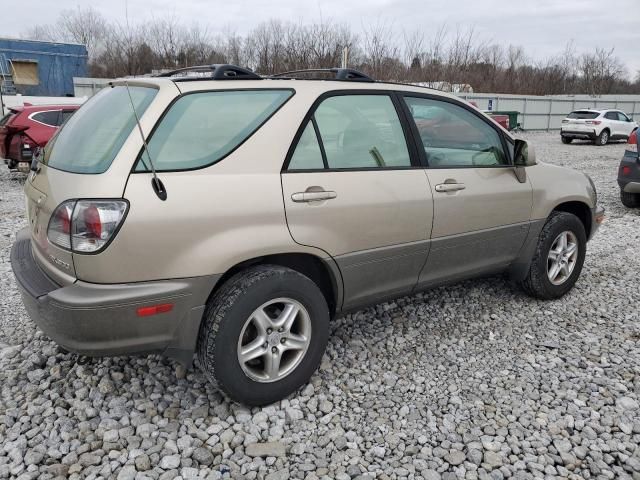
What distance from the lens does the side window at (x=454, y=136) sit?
11.3ft

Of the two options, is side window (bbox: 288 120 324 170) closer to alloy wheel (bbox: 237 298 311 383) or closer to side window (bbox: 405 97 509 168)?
alloy wheel (bbox: 237 298 311 383)

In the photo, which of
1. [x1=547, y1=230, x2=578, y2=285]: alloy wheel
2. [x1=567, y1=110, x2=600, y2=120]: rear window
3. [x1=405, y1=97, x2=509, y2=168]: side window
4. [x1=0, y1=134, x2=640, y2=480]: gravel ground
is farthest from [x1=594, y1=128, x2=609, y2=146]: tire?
[x1=405, y1=97, x2=509, y2=168]: side window

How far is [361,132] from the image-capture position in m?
3.13

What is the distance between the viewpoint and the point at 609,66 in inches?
1788

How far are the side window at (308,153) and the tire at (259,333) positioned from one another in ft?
1.82

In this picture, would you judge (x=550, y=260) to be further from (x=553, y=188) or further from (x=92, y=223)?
(x=92, y=223)

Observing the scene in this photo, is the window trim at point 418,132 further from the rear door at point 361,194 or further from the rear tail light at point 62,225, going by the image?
the rear tail light at point 62,225

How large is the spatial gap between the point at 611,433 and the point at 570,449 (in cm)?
29

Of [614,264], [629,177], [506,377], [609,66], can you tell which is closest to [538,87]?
[609,66]

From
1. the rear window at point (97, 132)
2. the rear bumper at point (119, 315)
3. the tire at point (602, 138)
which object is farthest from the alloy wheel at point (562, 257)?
the tire at point (602, 138)

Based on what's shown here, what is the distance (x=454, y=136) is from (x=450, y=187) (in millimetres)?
494

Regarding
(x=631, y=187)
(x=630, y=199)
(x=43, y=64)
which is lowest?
(x=630, y=199)

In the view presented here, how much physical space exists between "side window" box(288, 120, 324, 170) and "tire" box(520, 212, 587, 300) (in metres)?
2.16

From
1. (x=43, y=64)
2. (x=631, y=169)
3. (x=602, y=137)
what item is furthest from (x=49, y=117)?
(x=43, y=64)
